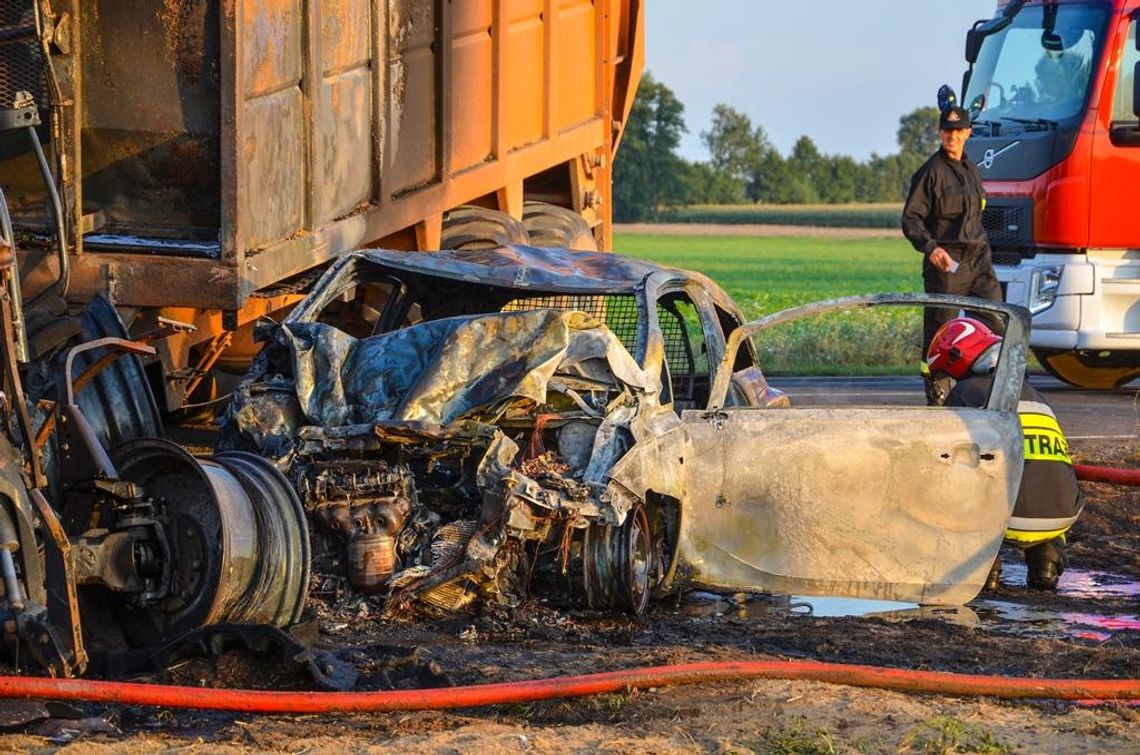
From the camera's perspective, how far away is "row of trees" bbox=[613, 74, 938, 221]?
78825 mm

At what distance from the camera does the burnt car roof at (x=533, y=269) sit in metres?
9.05

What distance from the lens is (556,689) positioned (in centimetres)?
618

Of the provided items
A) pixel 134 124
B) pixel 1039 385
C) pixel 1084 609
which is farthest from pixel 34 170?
pixel 1039 385

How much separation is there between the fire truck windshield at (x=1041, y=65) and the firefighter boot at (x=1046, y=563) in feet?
24.1

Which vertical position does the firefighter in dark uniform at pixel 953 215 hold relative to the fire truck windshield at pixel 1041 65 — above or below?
below

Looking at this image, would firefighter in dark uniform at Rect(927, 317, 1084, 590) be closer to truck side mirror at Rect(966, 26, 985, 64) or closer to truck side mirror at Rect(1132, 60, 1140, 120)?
truck side mirror at Rect(1132, 60, 1140, 120)

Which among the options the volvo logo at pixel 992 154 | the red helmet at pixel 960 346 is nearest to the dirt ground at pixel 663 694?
the red helmet at pixel 960 346

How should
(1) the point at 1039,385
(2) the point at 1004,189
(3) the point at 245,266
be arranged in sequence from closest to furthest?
(3) the point at 245,266, (2) the point at 1004,189, (1) the point at 1039,385

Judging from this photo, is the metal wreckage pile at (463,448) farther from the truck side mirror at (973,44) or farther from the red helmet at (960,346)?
the truck side mirror at (973,44)

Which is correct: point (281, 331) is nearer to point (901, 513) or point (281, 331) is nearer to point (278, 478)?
point (278, 478)

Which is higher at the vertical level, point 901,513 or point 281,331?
point 281,331

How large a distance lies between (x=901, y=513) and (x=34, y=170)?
4.39 metres

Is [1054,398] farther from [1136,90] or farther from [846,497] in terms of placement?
[846,497]

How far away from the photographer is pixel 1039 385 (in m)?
17.8
